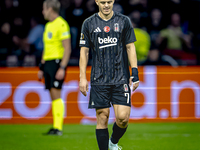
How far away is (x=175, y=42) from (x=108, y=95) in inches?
181

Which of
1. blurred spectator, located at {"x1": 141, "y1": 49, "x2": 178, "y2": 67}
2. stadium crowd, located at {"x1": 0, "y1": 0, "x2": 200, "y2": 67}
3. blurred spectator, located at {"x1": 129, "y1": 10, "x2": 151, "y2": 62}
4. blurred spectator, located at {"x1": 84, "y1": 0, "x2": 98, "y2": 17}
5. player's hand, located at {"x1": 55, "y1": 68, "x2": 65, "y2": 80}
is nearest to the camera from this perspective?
player's hand, located at {"x1": 55, "y1": 68, "x2": 65, "y2": 80}

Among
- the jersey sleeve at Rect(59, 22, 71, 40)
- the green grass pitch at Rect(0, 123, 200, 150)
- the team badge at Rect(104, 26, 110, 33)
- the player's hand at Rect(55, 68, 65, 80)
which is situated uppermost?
the team badge at Rect(104, 26, 110, 33)

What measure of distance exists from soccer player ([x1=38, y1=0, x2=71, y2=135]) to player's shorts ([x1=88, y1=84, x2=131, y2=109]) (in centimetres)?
187

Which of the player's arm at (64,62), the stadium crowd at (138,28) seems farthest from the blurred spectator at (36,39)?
the player's arm at (64,62)

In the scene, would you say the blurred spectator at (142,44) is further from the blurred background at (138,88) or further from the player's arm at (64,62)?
the player's arm at (64,62)

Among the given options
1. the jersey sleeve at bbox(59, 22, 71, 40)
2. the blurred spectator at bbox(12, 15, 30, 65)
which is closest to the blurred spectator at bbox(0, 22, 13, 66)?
the blurred spectator at bbox(12, 15, 30, 65)

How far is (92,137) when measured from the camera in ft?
18.9

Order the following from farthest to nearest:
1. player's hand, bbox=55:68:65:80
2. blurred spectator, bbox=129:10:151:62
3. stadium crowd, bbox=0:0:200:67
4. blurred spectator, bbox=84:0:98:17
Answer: blurred spectator, bbox=84:0:98:17, stadium crowd, bbox=0:0:200:67, blurred spectator, bbox=129:10:151:62, player's hand, bbox=55:68:65:80

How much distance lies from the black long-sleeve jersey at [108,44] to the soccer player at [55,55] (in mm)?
1836

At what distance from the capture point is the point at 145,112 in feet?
24.1

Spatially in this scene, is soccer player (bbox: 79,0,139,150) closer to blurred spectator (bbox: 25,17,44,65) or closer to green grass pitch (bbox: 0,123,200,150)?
green grass pitch (bbox: 0,123,200,150)

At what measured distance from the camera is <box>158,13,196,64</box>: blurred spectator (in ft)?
26.8

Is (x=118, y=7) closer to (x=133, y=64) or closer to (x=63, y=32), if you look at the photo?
(x=63, y=32)

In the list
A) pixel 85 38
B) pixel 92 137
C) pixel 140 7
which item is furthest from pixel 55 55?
pixel 140 7
